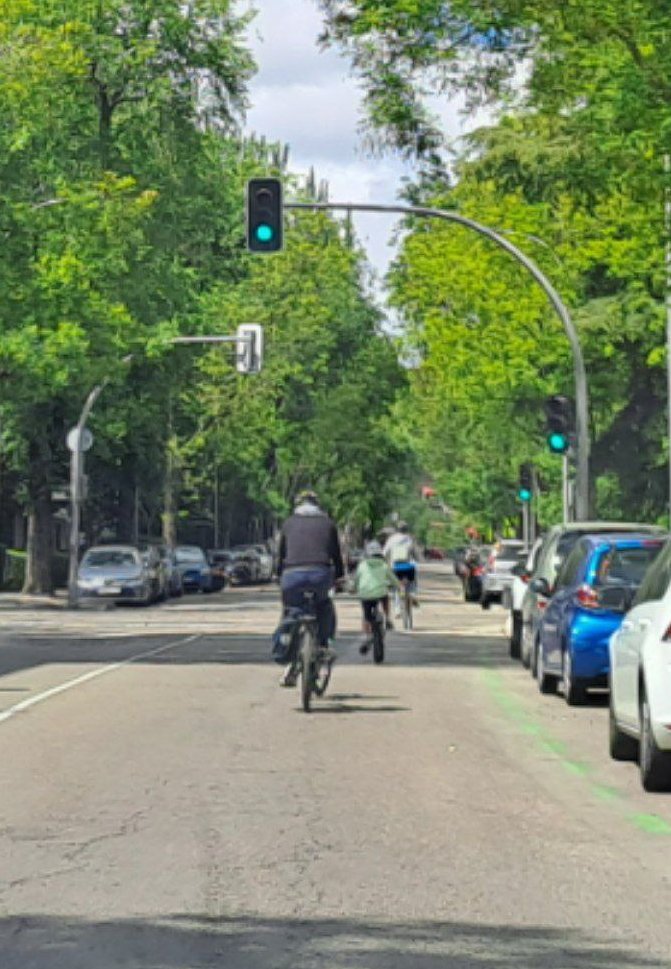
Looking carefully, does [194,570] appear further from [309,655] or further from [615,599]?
[615,599]

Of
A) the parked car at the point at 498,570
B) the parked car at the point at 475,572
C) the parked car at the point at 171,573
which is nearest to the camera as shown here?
the parked car at the point at 498,570

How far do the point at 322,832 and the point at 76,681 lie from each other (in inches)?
506

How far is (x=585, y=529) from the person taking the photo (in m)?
26.0

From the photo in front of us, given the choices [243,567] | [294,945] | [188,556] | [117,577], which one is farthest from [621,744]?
[243,567]

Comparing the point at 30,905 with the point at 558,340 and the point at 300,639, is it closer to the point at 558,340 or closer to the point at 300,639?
the point at 300,639

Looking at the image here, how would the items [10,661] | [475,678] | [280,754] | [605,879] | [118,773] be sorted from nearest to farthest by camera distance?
[605,879] < [118,773] < [280,754] < [475,678] < [10,661]

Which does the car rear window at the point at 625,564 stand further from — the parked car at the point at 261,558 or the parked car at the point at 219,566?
the parked car at the point at 261,558

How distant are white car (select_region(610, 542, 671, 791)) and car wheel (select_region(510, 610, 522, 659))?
44.4 ft

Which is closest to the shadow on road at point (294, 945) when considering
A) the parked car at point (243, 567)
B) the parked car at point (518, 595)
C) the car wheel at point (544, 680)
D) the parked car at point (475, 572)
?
the car wheel at point (544, 680)

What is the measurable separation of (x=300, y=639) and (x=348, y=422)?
70.1 metres

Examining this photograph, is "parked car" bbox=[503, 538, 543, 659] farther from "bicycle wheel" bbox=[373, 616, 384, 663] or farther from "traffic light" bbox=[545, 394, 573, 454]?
"traffic light" bbox=[545, 394, 573, 454]

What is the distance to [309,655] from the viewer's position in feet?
65.0

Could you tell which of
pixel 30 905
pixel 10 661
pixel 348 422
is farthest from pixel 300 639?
pixel 348 422

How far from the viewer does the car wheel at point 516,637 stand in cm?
2944
